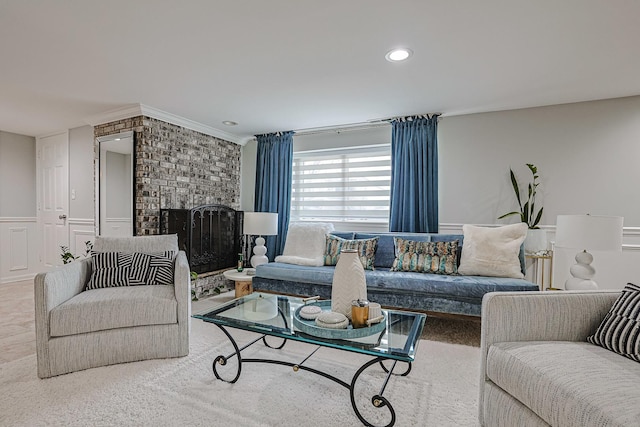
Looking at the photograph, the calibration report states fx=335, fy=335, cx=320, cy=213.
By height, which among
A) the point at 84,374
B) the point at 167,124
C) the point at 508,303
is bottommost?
the point at 84,374

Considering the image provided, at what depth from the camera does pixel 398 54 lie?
2.44 metres

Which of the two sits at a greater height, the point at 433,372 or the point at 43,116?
the point at 43,116

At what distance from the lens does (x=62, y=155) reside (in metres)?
5.02

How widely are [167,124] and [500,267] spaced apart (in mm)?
3922

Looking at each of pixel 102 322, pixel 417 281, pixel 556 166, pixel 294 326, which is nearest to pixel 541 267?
pixel 556 166

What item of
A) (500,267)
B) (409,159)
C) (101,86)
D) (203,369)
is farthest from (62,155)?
(500,267)

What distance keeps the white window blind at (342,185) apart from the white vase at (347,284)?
241 cm

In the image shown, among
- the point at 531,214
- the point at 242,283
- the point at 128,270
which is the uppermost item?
the point at 531,214

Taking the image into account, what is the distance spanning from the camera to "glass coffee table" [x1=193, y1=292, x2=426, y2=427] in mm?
1608

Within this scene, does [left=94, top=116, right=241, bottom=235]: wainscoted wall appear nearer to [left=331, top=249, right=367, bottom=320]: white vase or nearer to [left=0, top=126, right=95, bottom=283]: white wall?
[left=0, top=126, right=95, bottom=283]: white wall

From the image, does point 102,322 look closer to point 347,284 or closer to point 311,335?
point 311,335

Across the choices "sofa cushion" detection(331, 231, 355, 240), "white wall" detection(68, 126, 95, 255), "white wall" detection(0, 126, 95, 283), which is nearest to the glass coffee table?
"sofa cushion" detection(331, 231, 355, 240)

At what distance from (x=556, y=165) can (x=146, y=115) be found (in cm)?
448

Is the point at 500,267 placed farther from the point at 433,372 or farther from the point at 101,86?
the point at 101,86
